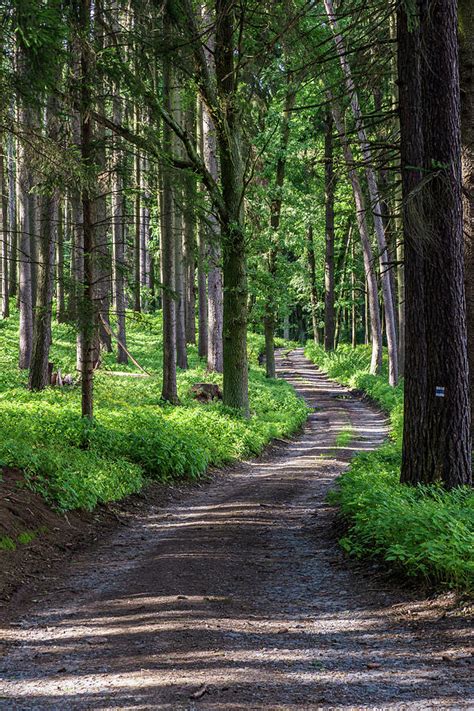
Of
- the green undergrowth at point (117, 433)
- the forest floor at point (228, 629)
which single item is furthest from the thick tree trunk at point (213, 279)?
the forest floor at point (228, 629)

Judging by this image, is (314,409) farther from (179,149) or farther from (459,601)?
(459,601)

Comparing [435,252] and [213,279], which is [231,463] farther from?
[213,279]

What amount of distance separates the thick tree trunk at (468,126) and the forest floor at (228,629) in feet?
13.8

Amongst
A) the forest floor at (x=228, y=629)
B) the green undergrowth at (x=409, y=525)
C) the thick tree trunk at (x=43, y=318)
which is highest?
the thick tree trunk at (x=43, y=318)

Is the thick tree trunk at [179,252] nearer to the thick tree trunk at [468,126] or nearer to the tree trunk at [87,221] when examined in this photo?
the tree trunk at [87,221]

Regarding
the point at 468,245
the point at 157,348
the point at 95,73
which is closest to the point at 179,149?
the point at 95,73

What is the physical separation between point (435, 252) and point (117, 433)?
261 inches

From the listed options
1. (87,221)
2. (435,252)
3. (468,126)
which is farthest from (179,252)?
(435,252)

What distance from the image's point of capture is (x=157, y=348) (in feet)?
108

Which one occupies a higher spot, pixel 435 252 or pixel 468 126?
pixel 468 126

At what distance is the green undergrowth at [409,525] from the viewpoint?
19.2 feet

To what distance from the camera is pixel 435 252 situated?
8102 millimetres

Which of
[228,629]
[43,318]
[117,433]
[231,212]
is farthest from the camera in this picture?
[231,212]

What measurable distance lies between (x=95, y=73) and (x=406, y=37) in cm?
487
